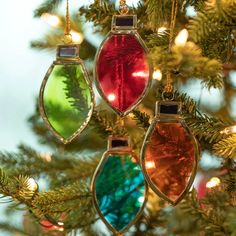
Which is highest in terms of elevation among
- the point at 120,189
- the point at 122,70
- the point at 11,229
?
the point at 122,70

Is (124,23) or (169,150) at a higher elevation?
(124,23)

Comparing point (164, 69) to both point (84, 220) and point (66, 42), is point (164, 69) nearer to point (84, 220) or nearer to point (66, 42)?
point (66, 42)

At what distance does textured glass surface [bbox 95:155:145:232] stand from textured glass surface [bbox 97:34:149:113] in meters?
0.06

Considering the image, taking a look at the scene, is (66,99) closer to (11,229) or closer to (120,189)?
(120,189)

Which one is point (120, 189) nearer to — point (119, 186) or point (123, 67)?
point (119, 186)

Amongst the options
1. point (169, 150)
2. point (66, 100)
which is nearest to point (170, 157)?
point (169, 150)

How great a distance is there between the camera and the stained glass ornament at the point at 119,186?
2.26 ft

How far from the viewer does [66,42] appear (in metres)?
0.75

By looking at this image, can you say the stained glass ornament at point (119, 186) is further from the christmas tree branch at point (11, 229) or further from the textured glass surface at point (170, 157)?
the christmas tree branch at point (11, 229)

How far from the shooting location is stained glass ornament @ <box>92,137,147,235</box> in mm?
689

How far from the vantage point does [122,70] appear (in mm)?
668

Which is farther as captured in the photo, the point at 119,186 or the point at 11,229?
the point at 11,229

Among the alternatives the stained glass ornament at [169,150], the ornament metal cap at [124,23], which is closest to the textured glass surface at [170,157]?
the stained glass ornament at [169,150]

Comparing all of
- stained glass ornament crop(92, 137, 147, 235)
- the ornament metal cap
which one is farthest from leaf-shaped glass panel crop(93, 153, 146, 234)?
the ornament metal cap
